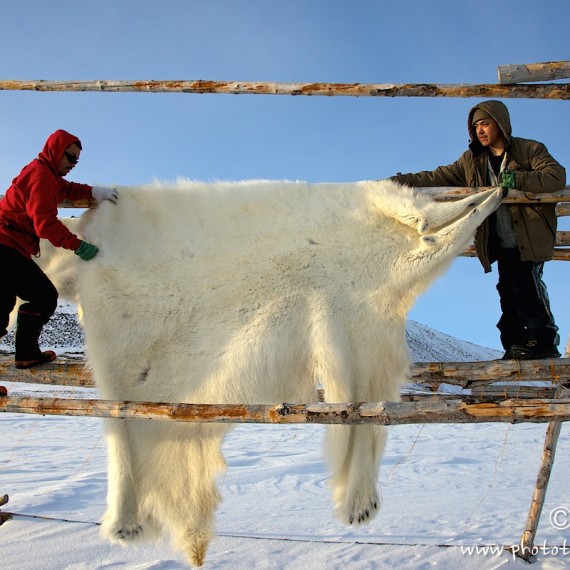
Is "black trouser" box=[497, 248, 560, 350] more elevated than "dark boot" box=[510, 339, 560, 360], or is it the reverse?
"black trouser" box=[497, 248, 560, 350]

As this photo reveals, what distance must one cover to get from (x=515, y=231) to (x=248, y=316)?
193 cm

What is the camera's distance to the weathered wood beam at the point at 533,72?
3447 mm

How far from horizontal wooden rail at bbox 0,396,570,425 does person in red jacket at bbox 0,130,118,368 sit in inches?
42.2

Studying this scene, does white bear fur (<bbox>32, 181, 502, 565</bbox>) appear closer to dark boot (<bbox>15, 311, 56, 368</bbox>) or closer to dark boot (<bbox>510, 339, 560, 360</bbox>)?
dark boot (<bbox>15, 311, 56, 368</bbox>)

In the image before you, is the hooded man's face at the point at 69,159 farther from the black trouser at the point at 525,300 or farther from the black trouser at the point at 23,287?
the black trouser at the point at 525,300

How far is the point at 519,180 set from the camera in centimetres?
346

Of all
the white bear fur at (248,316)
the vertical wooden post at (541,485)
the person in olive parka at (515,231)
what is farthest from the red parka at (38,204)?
the vertical wooden post at (541,485)

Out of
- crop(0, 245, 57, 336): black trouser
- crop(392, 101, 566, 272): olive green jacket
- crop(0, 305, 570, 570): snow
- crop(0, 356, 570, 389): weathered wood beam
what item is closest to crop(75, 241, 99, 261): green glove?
crop(0, 245, 57, 336): black trouser

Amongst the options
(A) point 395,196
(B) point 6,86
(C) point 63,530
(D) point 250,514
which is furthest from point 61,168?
(D) point 250,514

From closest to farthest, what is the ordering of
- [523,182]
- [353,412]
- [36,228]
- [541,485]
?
[353,412]
[36,228]
[523,182]
[541,485]

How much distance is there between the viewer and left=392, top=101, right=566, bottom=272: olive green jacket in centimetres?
346

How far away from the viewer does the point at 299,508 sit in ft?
24.3

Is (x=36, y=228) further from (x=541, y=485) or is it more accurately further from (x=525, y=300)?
(x=541, y=485)

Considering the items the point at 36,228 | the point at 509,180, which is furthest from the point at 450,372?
the point at 36,228
